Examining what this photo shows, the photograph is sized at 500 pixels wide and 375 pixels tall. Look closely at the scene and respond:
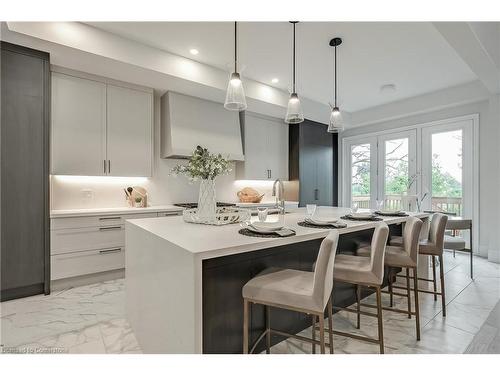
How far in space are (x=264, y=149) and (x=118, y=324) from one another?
3565mm

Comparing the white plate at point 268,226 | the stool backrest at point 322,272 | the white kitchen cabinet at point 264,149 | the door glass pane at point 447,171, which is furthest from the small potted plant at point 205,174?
the door glass pane at point 447,171

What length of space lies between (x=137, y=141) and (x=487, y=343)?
4030 millimetres

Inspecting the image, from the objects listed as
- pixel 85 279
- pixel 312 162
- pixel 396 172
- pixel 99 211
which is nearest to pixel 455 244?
pixel 396 172

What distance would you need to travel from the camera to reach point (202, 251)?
45.8 inches

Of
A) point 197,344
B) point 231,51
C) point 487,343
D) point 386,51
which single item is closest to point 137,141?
point 231,51

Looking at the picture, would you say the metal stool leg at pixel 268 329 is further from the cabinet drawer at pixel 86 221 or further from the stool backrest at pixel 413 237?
the cabinet drawer at pixel 86 221

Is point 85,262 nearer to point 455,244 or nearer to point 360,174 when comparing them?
point 455,244

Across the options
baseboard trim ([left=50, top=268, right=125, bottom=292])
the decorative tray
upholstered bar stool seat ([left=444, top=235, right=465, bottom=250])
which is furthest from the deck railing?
baseboard trim ([left=50, top=268, right=125, bottom=292])

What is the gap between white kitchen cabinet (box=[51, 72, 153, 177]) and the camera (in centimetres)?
305

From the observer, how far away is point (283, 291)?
1349 mm

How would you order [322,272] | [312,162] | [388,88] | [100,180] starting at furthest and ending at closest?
[312,162] < [388,88] < [100,180] < [322,272]

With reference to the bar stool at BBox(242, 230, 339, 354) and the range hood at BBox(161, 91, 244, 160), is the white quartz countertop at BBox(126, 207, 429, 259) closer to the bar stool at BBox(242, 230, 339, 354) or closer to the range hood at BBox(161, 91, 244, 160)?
the bar stool at BBox(242, 230, 339, 354)

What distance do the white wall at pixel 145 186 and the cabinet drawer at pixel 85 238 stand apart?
581mm

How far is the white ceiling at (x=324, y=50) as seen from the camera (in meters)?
2.74
